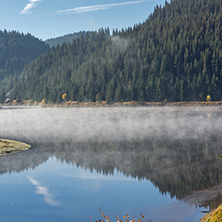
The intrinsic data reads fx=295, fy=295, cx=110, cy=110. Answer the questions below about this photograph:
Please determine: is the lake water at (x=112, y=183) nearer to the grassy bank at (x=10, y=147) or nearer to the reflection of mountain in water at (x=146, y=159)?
the reflection of mountain in water at (x=146, y=159)

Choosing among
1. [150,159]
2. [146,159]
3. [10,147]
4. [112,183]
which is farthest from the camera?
[10,147]

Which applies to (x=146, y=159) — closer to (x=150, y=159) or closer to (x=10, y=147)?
(x=150, y=159)

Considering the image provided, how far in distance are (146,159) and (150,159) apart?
42cm

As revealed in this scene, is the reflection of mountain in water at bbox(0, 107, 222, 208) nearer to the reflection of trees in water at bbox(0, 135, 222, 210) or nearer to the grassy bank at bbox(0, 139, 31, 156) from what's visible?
the reflection of trees in water at bbox(0, 135, 222, 210)

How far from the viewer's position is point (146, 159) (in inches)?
1206

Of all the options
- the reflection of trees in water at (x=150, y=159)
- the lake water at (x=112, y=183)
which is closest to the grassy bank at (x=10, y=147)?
the reflection of trees in water at (x=150, y=159)

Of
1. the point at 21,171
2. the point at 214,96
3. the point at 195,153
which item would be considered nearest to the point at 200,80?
the point at 214,96

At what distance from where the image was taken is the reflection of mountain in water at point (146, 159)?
72.8 ft

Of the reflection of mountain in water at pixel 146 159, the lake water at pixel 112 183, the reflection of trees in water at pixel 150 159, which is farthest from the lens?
the reflection of mountain in water at pixel 146 159

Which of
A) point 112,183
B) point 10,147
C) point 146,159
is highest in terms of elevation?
point 10,147

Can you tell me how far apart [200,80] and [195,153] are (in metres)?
161

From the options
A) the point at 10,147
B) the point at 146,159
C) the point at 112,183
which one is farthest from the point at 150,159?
the point at 10,147

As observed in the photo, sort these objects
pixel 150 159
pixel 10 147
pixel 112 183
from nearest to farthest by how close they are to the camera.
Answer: pixel 112 183, pixel 150 159, pixel 10 147

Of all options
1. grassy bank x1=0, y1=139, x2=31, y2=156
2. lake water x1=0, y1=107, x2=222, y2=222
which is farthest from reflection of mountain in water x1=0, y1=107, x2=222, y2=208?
grassy bank x1=0, y1=139, x2=31, y2=156
